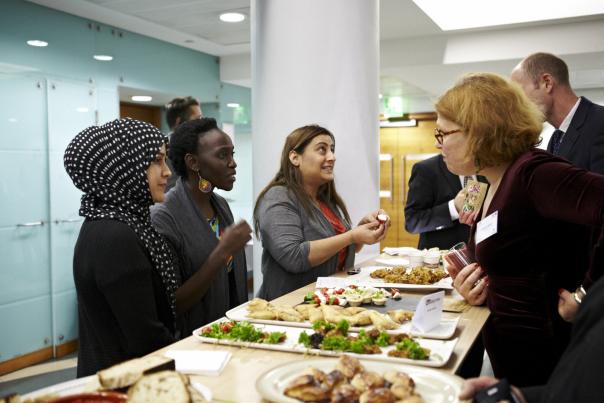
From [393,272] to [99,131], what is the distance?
134cm

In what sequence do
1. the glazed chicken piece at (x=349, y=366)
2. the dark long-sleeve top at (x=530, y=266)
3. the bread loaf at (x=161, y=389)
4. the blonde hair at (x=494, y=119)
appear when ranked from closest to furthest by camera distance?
the bread loaf at (x=161, y=389), the glazed chicken piece at (x=349, y=366), the dark long-sleeve top at (x=530, y=266), the blonde hair at (x=494, y=119)

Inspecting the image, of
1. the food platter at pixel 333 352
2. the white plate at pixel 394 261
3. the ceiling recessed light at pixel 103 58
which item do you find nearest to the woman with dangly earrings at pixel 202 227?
the food platter at pixel 333 352

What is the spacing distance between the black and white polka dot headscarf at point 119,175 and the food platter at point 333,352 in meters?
0.40

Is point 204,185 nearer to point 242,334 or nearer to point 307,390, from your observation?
point 242,334

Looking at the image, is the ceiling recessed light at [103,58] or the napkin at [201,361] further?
the ceiling recessed light at [103,58]

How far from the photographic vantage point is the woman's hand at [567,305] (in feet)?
5.19

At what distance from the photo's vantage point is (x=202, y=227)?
2391 millimetres

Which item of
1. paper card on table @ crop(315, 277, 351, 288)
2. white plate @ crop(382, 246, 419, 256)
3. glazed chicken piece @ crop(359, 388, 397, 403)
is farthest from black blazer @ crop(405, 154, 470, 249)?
glazed chicken piece @ crop(359, 388, 397, 403)

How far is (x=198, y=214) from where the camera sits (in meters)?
2.41

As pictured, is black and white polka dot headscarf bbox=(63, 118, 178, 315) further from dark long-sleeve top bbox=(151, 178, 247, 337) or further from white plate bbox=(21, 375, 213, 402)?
white plate bbox=(21, 375, 213, 402)

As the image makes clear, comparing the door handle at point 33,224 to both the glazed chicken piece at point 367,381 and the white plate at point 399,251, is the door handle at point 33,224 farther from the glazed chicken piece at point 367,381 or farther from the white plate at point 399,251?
the glazed chicken piece at point 367,381

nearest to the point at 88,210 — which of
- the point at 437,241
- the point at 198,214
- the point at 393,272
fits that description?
the point at 198,214

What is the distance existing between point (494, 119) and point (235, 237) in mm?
959

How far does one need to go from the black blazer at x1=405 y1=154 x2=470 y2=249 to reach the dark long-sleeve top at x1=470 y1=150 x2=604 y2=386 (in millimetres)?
2069
